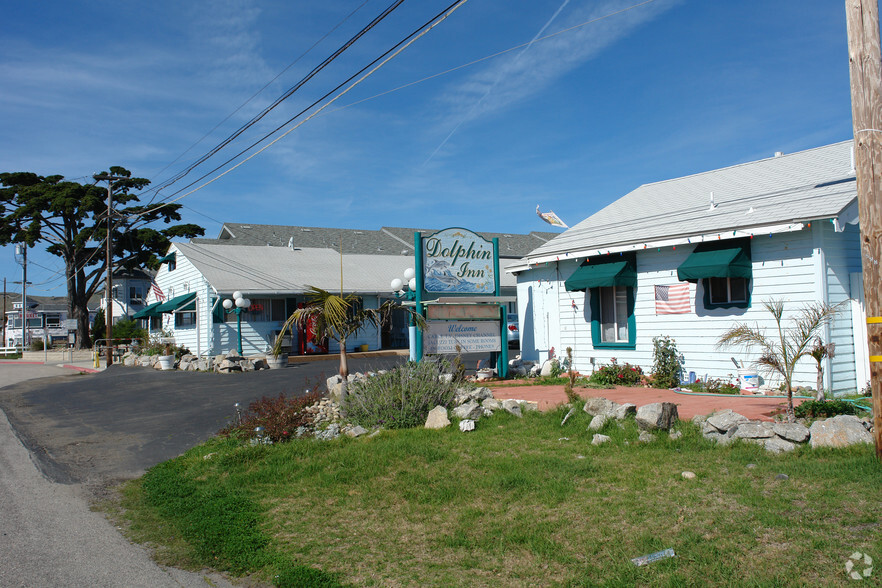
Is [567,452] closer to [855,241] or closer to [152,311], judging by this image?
[855,241]

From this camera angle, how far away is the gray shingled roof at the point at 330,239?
38219 millimetres

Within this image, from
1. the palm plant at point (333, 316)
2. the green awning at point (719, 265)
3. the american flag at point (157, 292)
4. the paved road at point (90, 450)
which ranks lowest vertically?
the paved road at point (90, 450)

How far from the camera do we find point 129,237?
141ft

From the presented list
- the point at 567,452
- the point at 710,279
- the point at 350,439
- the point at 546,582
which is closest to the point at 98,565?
the point at 546,582

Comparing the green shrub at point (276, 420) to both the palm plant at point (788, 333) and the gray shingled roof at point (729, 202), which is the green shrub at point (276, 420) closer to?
the palm plant at point (788, 333)

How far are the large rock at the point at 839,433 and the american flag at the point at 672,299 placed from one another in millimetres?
6320

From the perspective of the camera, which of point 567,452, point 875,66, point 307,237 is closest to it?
point 875,66

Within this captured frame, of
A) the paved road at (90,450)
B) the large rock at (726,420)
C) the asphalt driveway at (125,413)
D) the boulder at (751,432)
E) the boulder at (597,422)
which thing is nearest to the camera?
the paved road at (90,450)

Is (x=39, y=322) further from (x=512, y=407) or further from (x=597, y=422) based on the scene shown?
(x=597, y=422)

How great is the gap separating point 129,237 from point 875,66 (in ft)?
148

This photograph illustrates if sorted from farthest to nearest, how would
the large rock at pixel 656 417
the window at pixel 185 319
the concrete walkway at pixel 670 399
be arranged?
the window at pixel 185 319 → the concrete walkway at pixel 670 399 → the large rock at pixel 656 417

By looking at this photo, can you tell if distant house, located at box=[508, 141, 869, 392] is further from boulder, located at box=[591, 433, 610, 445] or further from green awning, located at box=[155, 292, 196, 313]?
green awning, located at box=[155, 292, 196, 313]

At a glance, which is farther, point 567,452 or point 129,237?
point 129,237

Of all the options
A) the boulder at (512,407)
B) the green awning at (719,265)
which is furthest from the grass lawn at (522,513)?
the green awning at (719,265)
